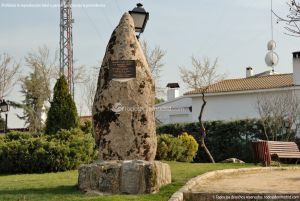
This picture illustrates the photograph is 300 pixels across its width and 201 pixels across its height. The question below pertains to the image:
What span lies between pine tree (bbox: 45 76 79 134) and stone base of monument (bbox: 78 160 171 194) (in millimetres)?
11305

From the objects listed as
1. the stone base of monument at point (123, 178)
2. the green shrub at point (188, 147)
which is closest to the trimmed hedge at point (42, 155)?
the green shrub at point (188, 147)

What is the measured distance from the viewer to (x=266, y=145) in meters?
16.3

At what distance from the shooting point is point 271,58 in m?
39.1

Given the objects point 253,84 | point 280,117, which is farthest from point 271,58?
point 280,117

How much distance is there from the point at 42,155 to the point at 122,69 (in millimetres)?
6378

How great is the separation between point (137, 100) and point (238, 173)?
13.3 feet

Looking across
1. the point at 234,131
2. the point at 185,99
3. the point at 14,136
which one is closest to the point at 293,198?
the point at 14,136

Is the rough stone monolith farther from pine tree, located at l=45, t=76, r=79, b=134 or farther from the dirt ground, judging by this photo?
pine tree, located at l=45, t=76, r=79, b=134

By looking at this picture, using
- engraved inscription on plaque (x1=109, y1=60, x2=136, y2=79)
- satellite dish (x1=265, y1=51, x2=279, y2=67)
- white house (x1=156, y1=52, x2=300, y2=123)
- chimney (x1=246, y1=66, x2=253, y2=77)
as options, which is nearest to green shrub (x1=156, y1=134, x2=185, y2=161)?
engraved inscription on plaque (x1=109, y1=60, x2=136, y2=79)

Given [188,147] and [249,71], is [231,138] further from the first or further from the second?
[249,71]

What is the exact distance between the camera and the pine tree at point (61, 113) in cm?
2081

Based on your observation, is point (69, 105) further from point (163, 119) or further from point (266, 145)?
point (163, 119)

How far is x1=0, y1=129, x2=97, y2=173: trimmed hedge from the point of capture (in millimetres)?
15961

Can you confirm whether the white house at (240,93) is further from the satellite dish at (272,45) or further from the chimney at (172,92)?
the chimney at (172,92)
